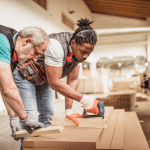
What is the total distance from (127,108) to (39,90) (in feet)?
10.2

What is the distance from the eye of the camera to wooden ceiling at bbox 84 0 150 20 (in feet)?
31.8

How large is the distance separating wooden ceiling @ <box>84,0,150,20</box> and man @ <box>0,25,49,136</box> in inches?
368

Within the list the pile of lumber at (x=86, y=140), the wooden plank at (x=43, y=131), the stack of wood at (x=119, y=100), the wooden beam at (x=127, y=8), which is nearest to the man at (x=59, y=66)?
the pile of lumber at (x=86, y=140)

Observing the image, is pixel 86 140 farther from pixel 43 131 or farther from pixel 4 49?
pixel 4 49

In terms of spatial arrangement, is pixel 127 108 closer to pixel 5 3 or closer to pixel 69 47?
pixel 69 47

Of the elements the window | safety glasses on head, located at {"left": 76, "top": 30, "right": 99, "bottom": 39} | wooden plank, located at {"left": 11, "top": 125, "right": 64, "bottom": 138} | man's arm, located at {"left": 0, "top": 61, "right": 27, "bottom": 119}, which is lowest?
wooden plank, located at {"left": 11, "top": 125, "right": 64, "bottom": 138}

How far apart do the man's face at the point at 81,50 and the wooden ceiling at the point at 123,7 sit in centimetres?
884

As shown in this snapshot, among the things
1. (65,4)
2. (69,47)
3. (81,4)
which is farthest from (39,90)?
(81,4)

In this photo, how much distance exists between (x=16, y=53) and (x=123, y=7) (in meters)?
11.1

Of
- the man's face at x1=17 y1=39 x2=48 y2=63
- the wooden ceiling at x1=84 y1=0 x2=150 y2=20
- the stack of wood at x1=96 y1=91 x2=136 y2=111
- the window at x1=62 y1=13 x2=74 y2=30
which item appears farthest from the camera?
the wooden ceiling at x1=84 y1=0 x2=150 y2=20

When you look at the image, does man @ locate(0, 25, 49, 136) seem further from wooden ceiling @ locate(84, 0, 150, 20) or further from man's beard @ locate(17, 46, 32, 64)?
wooden ceiling @ locate(84, 0, 150, 20)

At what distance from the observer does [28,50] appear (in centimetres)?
129

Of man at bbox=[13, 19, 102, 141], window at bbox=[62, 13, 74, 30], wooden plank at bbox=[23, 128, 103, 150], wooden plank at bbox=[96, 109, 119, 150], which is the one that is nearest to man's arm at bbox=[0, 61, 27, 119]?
wooden plank at bbox=[23, 128, 103, 150]

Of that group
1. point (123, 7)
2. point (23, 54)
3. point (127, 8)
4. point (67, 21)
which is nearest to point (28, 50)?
point (23, 54)
